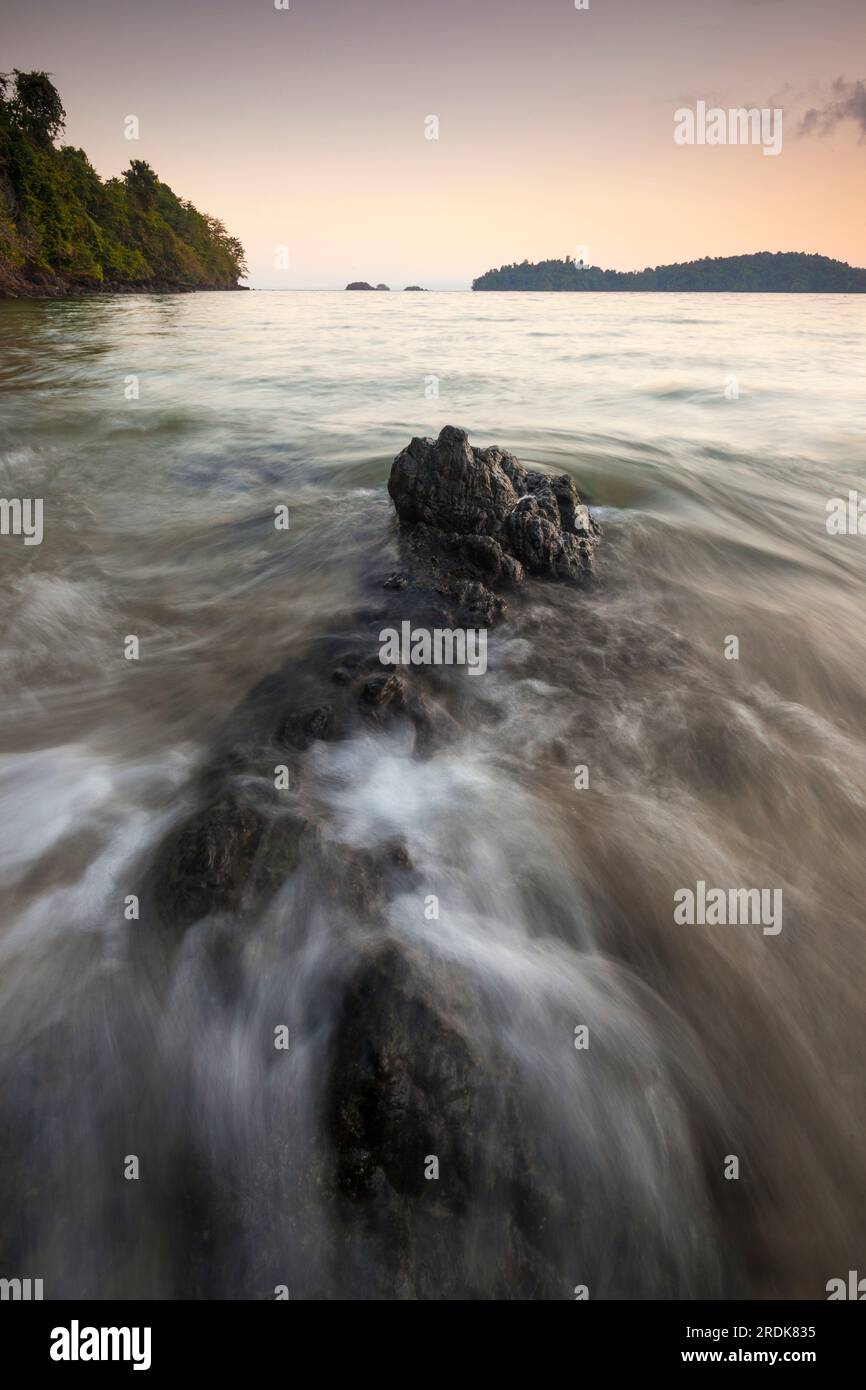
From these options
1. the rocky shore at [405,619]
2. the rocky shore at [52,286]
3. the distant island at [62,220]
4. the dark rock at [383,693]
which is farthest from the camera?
the distant island at [62,220]

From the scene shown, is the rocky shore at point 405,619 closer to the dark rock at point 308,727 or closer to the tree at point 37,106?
the dark rock at point 308,727

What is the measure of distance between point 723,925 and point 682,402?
18488mm

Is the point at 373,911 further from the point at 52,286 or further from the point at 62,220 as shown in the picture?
the point at 62,220

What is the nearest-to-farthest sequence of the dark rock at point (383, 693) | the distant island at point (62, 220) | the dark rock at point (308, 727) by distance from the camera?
1. the dark rock at point (308, 727)
2. the dark rock at point (383, 693)
3. the distant island at point (62, 220)

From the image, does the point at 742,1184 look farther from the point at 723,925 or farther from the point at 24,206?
the point at 24,206

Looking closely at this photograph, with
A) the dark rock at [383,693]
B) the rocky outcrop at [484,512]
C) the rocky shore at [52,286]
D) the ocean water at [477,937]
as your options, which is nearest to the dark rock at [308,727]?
the ocean water at [477,937]

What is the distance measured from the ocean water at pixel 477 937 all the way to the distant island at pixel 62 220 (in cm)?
6094

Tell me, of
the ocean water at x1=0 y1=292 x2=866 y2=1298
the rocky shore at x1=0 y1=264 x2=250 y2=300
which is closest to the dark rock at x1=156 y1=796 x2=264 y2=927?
the ocean water at x1=0 y1=292 x2=866 y2=1298

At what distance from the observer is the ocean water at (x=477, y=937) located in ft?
8.86

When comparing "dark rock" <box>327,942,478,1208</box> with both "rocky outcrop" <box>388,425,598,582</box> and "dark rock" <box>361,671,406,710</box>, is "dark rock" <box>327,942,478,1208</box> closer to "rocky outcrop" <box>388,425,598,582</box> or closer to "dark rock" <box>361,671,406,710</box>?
"dark rock" <box>361,671,406,710</box>

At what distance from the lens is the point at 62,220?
58938mm

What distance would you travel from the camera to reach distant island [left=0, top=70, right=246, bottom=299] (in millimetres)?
55219

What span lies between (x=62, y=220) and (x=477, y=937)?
253 feet

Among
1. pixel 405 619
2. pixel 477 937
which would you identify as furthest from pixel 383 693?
pixel 477 937
